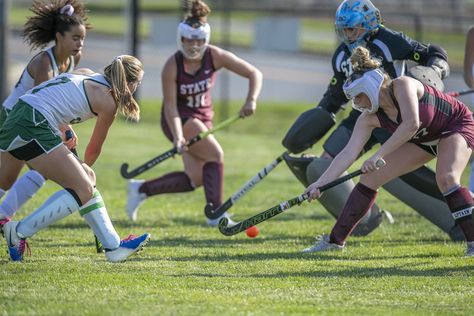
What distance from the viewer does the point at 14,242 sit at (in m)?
6.05

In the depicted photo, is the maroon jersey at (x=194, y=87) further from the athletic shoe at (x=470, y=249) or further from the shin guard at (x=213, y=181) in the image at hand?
the athletic shoe at (x=470, y=249)

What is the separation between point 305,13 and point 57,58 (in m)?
10.4

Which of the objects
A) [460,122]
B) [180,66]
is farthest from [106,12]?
[460,122]

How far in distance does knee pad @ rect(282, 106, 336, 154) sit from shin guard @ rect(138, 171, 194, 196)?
1.21 m

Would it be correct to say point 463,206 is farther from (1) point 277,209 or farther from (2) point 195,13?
(2) point 195,13

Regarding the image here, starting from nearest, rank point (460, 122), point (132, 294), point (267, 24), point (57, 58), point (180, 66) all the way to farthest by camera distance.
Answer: point (132, 294) < point (460, 122) < point (57, 58) < point (180, 66) < point (267, 24)

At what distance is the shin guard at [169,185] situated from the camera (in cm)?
868

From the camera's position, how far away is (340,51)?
7613 mm

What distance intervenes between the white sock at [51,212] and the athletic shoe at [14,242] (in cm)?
5

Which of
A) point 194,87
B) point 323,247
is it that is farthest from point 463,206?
point 194,87

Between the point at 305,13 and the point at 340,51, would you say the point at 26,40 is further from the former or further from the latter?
the point at 305,13

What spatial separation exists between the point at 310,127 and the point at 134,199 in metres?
1.89

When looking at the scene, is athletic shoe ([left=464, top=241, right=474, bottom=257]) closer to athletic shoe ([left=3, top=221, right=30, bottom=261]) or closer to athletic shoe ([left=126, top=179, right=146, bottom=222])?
athletic shoe ([left=3, top=221, right=30, bottom=261])

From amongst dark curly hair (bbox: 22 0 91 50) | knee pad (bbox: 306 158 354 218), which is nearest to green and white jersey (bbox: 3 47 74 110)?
dark curly hair (bbox: 22 0 91 50)
